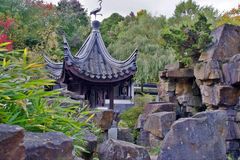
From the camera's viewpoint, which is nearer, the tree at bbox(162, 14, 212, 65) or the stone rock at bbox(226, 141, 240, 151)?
the stone rock at bbox(226, 141, 240, 151)

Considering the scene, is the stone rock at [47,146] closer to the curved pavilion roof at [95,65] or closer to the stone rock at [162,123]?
the stone rock at [162,123]

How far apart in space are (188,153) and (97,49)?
5.46 meters

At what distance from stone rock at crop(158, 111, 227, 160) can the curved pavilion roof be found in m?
4.10

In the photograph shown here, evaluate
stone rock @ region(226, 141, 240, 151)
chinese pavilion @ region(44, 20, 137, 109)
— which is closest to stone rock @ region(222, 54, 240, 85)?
stone rock @ region(226, 141, 240, 151)

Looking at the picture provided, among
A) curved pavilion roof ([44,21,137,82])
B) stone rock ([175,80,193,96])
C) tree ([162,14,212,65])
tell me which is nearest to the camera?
tree ([162,14,212,65])

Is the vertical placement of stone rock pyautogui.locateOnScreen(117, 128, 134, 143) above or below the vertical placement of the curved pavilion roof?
below

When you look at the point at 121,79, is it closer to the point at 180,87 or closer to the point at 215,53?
the point at 180,87

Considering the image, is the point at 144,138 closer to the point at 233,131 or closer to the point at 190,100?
the point at 190,100

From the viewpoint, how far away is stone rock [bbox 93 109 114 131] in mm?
6221

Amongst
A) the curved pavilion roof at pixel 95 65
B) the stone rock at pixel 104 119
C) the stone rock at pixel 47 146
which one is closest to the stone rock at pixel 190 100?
the curved pavilion roof at pixel 95 65

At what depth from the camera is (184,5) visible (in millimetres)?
19031

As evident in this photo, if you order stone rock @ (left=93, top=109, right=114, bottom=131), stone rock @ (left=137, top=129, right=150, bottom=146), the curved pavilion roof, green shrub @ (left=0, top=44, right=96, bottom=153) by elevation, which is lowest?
stone rock @ (left=137, top=129, right=150, bottom=146)

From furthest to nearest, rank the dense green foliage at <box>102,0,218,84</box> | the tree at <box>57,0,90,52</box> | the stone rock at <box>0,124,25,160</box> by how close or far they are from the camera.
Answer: the tree at <box>57,0,90,52</box>, the dense green foliage at <box>102,0,218,84</box>, the stone rock at <box>0,124,25,160</box>

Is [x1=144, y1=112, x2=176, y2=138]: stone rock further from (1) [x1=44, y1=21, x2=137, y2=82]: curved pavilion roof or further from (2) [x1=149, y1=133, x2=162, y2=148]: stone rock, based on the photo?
(1) [x1=44, y1=21, x2=137, y2=82]: curved pavilion roof
